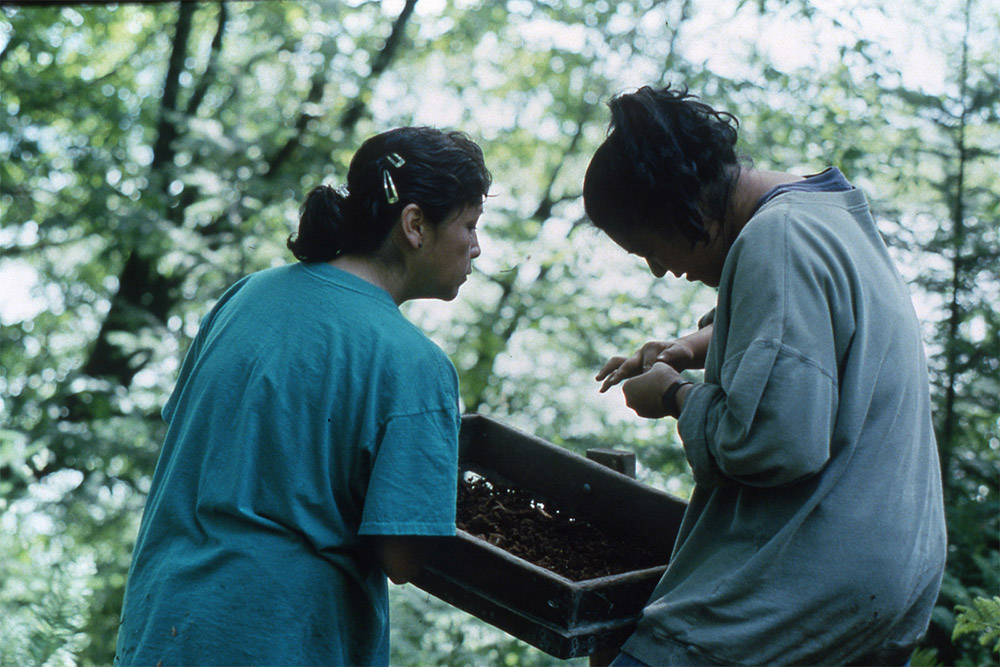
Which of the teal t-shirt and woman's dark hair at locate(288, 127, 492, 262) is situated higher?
woman's dark hair at locate(288, 127, 492, 262)

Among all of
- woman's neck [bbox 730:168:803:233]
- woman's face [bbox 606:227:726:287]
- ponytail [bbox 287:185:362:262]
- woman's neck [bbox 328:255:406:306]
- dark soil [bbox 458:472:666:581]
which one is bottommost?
dark soil [bbox 458:472:666:581]

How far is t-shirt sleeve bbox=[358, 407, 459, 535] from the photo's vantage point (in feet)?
5.57

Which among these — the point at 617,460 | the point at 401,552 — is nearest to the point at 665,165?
the point at 401,552

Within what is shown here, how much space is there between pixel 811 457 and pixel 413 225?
1.01 meters

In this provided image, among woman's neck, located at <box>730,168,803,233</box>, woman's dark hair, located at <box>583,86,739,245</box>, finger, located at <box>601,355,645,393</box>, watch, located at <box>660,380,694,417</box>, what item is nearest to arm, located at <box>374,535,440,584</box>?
watch, located at <box>660,380,694,417</box>

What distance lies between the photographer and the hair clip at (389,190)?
6.52 ft

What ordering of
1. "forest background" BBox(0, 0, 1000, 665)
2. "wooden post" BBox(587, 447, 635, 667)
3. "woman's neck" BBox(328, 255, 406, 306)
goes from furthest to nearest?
1. "forest background" BBox(0, 0, 1000, 665)
2. "wooden post" BBox(587, 447, 635, 667)
3. "woman's neck" BBox(328, 255, 406, 306)

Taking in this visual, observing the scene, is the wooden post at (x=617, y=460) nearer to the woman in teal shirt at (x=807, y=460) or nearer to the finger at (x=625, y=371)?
the finger at (x=625, y=371)

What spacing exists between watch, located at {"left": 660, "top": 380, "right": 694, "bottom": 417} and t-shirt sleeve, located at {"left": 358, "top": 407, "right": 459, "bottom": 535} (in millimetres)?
444

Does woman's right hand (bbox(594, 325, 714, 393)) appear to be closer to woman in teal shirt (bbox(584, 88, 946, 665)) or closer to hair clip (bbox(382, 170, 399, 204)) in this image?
woman in teal shirt (bbox(584, 88, 946, 665))

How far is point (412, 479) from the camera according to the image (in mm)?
1717

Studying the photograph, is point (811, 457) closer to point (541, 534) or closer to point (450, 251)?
point (450, 251)

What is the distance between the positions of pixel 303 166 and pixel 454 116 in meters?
1.47

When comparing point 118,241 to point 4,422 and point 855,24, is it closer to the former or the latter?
point 4,422
